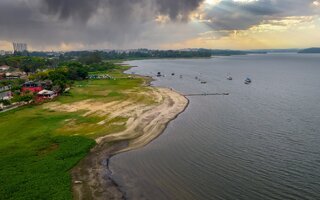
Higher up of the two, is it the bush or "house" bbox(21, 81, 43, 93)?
"house" bbox(21, 81, 43, 93)

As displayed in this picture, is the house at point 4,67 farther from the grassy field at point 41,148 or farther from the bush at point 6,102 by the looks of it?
the grassy field at point 41,148

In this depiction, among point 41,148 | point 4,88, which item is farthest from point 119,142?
point 4,88

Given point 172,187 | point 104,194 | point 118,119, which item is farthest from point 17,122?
point 172,187

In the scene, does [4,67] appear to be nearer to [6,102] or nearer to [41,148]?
[6,102]

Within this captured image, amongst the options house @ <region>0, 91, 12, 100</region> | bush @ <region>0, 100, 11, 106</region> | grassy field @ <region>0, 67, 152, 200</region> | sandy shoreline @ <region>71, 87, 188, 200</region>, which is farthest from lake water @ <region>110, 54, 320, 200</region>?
house @ <region>0, 91, 12, 100</region>

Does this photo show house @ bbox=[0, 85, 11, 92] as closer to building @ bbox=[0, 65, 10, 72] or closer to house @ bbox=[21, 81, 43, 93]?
house @ bbox=[21, 81, 43, 93]

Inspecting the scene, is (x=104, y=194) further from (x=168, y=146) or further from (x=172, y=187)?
(x=168, y=146)

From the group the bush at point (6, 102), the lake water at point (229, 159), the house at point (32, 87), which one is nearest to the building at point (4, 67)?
the house at point (32, 87)
